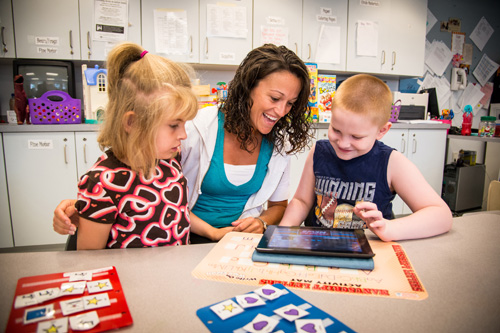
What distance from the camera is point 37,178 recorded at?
2180 mm

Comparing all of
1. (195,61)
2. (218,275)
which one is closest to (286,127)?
(218,275)

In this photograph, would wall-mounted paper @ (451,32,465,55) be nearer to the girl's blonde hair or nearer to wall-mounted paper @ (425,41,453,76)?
wall-mounted paper @ (425,41,453,76)

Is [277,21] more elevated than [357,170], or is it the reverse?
[277,21]

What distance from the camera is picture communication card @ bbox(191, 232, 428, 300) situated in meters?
0.56

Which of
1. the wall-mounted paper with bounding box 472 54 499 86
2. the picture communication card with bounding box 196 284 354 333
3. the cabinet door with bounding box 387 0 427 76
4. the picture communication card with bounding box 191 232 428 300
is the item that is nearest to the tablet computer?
the picture communication card with bounding box 191 232 428 300

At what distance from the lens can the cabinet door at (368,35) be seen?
9.71 ft

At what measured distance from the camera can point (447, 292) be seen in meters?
0.55

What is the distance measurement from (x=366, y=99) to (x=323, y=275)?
607 mm

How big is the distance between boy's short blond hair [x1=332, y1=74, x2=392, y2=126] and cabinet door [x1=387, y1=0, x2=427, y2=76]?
240 cm

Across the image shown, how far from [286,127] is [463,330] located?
93 centimetres

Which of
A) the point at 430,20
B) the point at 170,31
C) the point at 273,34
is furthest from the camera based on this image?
the point at 430,20

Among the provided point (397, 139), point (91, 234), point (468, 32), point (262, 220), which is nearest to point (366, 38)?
point (397, 139)

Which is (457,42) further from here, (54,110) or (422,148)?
(54,110)

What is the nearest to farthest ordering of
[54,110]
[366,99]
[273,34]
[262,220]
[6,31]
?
[366,99] → [262,220] → [54,110] → [6,31] → [273,34]
